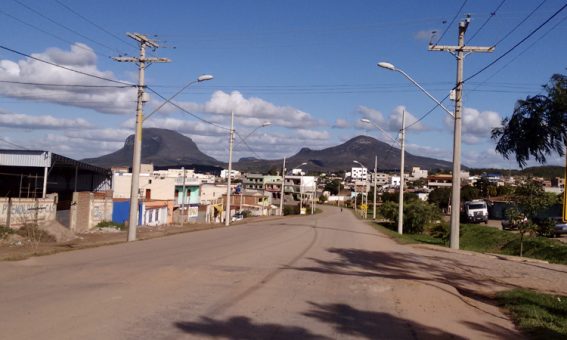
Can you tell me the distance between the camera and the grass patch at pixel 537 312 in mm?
8711

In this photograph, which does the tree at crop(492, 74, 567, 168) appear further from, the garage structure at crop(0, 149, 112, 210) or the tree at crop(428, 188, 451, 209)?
the tree at crop(428, 188, 451, 209)

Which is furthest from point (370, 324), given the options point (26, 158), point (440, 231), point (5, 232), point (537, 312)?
point (440, 231)

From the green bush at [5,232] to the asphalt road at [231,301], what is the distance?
31.4 feet

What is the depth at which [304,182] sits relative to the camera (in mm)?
172125

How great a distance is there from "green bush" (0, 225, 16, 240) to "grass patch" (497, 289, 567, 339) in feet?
66.3

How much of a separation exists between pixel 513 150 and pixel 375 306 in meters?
8.61

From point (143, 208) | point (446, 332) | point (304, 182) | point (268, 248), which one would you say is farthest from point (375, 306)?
point (304, 182)

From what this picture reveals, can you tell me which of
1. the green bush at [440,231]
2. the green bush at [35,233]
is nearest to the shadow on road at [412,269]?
the green bush at [35,233]

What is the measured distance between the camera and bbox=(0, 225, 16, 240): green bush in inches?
989

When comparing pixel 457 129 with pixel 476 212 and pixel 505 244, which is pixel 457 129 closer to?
pixel 505 244

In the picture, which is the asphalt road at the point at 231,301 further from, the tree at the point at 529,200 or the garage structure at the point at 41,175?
the garage structure at the point at 41,175

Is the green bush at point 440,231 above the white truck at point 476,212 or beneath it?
beneath

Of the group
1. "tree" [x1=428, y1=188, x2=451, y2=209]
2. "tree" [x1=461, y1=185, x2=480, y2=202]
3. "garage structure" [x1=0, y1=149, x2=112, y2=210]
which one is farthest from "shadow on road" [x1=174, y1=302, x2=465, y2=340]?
"tree" [x1=428, y1=188, x2=451, y2=209]

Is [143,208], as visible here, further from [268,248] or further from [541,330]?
[541,330]
